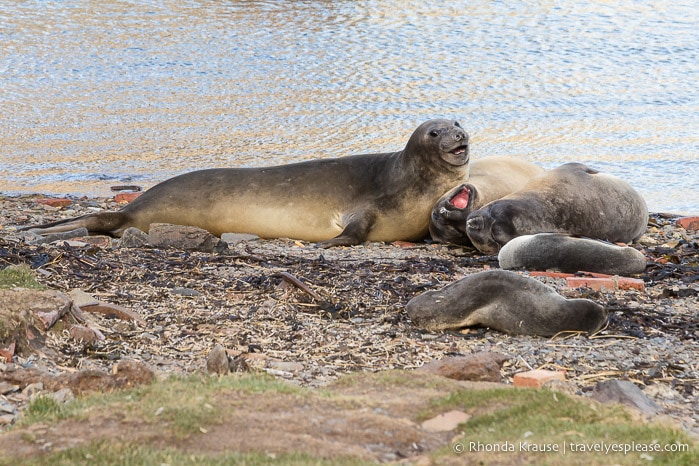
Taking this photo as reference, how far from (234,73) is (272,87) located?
146 centimetres

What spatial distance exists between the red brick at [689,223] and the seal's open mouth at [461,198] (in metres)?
2.03

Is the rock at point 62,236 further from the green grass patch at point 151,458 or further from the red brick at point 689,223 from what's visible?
the red brick at point 689,223

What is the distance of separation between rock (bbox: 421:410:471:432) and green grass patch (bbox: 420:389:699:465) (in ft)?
0.09

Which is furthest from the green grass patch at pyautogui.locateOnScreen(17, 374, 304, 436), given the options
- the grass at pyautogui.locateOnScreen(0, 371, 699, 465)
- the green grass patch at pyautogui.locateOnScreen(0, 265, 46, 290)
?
the green grass patch at pyautogui.locateOnScreen(0, 265, 46, 290)

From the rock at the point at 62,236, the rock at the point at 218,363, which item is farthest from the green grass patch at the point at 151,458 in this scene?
the rock at the point at 62,236

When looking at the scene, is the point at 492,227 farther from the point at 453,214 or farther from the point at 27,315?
the point at 27,315

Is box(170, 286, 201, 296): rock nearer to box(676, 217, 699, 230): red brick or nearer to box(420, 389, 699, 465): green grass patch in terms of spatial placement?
box(420, 389, 699, 465): green grass patch

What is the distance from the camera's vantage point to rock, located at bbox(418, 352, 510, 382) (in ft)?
12.5

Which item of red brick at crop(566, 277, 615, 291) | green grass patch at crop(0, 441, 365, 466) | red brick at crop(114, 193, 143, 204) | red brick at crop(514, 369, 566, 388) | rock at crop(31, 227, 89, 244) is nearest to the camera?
green grass patch at crop(0, 441, 365, 466)

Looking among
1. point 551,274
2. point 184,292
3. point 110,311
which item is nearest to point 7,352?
point 110,311

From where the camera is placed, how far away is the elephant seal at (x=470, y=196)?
7863mm

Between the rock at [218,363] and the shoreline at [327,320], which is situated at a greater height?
the rock at [218,363]

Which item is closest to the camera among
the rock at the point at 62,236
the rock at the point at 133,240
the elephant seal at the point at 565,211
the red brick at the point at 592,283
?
the red brick at the point at 592,283

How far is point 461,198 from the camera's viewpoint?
26.5 feet
